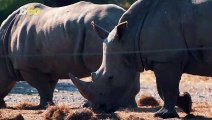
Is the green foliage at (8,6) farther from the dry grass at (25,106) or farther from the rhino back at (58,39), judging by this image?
the dry grass at (25,106)

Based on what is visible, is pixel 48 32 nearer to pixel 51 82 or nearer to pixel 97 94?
pixel 51 82

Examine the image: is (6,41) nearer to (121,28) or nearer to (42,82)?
(42,82)

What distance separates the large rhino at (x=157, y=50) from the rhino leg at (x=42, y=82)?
307cm

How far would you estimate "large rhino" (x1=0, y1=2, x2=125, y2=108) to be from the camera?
14.2m

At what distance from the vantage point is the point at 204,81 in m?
A: 24.6

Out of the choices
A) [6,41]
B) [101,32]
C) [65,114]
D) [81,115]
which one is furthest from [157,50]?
[6,41]

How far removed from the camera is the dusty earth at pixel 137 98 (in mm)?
12680

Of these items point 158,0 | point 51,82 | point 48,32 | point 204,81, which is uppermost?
point 158,0

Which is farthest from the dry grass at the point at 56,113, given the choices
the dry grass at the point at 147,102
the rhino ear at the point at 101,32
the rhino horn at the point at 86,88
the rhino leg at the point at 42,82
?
the dry grass at the point at 147,102

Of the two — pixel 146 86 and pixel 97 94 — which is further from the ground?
pixel 97 94

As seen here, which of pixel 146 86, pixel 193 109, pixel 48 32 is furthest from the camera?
pixel 146 86

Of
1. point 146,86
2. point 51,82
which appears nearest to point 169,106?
point 51,82

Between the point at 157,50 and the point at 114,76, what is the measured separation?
0.75 meters

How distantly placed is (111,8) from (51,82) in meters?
2.22
